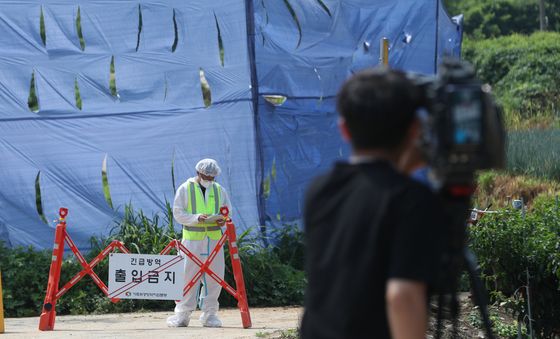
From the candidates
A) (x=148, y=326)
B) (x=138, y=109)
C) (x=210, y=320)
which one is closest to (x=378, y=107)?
(x=210, y=320)

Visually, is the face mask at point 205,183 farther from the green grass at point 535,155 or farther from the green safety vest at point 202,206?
the green grass at point 535,155

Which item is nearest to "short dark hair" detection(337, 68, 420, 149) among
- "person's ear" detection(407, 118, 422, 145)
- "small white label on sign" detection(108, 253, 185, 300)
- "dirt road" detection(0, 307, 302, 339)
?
"person's ear" detection(407, 118, 422, 145)

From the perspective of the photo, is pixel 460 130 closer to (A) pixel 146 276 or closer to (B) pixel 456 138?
(B) pixel 456 138

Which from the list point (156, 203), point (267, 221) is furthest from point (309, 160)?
point (156, 203)

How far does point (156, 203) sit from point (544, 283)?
7710mm

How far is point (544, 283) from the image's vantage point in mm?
9070

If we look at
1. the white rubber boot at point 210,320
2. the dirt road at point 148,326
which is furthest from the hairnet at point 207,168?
the dirt road at point 148,326

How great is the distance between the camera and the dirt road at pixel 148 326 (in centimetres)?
1137

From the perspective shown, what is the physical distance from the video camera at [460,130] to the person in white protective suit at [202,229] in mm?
9103

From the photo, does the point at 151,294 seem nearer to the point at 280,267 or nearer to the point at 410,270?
the point at 280,267

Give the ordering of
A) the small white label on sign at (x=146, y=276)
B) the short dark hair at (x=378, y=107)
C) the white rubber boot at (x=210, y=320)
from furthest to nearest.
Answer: the white rubber boot at (x=210, y=320) → the small white label on sign at (x=146, y=276) → the short dark hair at (x=378, y=107)

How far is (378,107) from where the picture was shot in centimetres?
316

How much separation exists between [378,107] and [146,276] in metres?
9.30

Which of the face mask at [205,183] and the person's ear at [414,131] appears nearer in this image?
the person's ear at [414,131]
